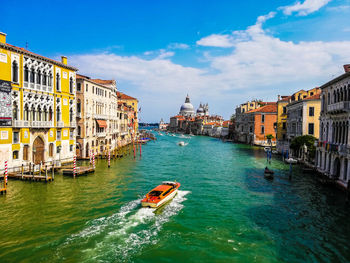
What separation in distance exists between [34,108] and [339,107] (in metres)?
28.0

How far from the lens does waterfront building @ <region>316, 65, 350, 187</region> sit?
68.4 feet

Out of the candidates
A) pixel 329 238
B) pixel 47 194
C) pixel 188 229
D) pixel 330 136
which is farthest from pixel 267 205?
pixel 47 194

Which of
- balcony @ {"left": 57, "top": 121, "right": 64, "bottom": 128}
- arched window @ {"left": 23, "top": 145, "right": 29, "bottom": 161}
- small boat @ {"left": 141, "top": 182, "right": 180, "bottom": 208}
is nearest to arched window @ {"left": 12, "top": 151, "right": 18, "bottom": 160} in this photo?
arched window @ {"left": 23, "top": 145, "right": 29, "bottom": 161}

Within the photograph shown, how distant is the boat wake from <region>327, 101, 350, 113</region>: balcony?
15.5 metres

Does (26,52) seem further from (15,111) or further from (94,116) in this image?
(94,116)

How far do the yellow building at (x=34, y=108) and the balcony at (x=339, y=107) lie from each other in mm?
27635

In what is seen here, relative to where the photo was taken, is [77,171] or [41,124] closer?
[77,171]

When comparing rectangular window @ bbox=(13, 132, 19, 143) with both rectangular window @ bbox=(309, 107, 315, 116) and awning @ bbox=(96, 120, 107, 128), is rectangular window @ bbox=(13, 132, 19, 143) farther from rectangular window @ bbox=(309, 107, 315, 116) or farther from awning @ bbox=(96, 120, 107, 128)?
rectangular window @ bbox=(309, 107, 315, 116)

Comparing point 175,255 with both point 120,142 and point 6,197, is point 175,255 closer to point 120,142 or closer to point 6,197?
point 6,197

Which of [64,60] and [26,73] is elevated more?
[64,60]

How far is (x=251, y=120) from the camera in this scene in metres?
71.1

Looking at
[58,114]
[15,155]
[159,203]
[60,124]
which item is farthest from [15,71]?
[159,203]

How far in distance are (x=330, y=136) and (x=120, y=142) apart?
133 ft

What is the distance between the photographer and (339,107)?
70.5 ft
